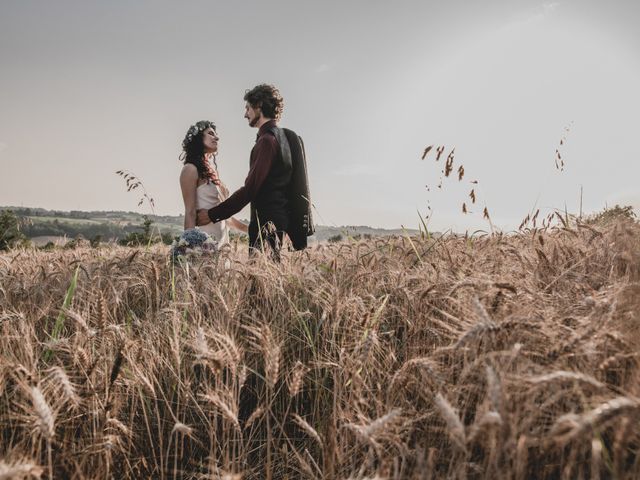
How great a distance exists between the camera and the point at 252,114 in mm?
4383

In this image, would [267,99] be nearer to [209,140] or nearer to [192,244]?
[209,140]

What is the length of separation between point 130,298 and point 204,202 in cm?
193

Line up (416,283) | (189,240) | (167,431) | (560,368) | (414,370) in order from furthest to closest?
(189,240) < (416,283) < (167,431) < (414,370) < (560,368)

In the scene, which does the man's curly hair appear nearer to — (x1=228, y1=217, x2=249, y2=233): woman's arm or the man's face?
the man's face

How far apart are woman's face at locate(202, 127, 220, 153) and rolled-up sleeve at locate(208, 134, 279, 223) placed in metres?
0.86

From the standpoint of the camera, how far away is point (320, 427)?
1530mm

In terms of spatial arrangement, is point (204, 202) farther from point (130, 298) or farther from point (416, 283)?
point (416, 283)

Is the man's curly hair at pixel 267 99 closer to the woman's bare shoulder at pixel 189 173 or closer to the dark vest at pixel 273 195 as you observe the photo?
the dark vest at pixel 273 195

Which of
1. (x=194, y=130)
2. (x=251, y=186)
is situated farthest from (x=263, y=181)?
(x=194, y=130)

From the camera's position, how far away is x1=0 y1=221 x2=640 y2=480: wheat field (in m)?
0.94

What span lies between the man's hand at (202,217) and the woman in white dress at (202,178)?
23 centimetres

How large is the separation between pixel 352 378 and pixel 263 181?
2.98 metres

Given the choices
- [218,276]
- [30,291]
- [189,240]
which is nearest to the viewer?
[218,276]

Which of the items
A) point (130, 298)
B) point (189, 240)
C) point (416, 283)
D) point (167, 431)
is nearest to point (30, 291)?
point (130, 298)
